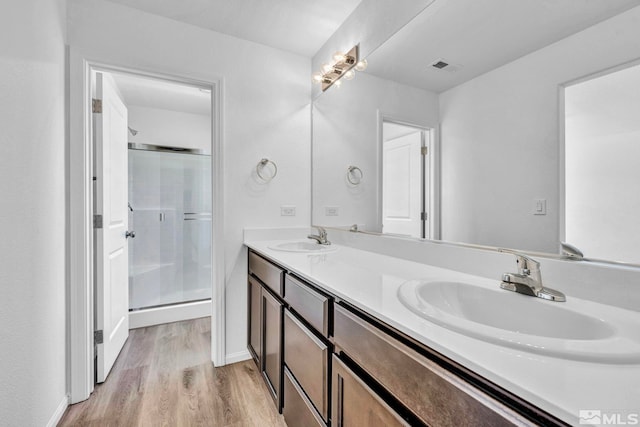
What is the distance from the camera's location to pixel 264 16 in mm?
1868

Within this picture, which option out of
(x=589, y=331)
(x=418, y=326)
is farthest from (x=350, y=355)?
(x=589, y=331)

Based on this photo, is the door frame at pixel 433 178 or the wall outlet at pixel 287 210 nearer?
the door frame at pixel 433 178

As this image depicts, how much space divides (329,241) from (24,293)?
157 centimetres

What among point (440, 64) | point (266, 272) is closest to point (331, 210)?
point (266, 272)

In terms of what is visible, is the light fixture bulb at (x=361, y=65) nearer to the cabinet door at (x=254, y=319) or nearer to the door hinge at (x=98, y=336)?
the cabinet door at (x=254, y=319)

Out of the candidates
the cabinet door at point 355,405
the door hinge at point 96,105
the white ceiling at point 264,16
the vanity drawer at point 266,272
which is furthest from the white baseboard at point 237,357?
the white ceiling at point 264,16

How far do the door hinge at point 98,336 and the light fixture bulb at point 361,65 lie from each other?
2.30 meters

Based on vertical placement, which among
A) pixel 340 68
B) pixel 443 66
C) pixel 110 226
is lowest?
pixel 110 226

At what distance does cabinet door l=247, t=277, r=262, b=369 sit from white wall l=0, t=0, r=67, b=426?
3.34 ft

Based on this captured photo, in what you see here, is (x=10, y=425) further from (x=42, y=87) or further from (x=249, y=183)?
(x=249, y=183)

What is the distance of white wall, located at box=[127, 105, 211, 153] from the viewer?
10.0 ft

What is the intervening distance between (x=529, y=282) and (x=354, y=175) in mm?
1240

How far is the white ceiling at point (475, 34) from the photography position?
815mm

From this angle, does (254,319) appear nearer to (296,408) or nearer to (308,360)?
(296,408)
